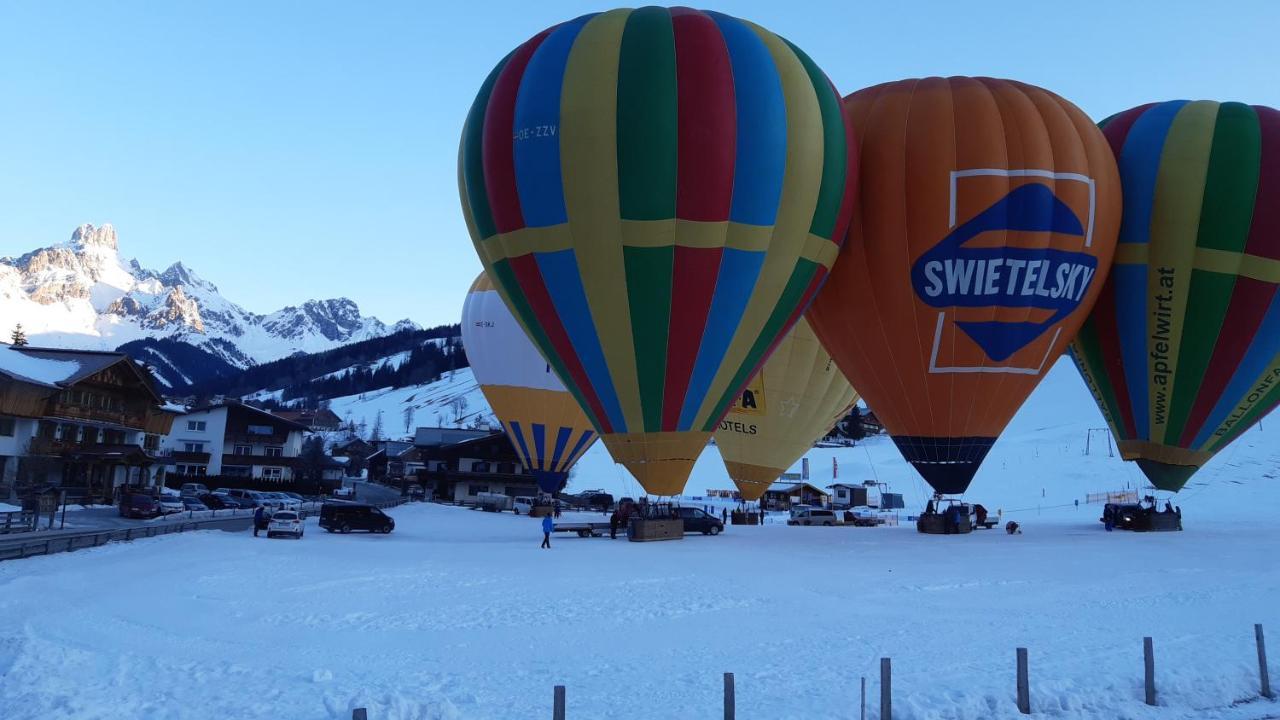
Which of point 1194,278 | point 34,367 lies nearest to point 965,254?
point 1194,278

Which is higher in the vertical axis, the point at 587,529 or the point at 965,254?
the point at 965,254

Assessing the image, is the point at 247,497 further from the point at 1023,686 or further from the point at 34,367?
the point at 1023,686

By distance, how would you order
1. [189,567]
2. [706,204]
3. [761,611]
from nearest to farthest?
1. [761,611]
2. [189,567]
3. [706,204]

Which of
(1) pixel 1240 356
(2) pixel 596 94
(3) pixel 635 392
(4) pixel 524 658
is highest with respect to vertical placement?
(2) pixel 596 94

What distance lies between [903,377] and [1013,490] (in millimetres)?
49187

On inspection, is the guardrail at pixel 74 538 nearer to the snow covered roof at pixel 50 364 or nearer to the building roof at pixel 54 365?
the building roof at pixel 54 365

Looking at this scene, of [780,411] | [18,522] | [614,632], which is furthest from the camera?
[780,411]

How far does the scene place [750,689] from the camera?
10367mm

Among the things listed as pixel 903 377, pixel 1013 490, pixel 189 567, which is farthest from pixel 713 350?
pixel 1013 490

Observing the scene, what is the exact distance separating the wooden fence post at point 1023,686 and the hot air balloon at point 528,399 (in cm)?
3193

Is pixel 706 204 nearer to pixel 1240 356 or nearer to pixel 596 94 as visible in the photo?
pixel 596 94

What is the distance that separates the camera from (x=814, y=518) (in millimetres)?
43031

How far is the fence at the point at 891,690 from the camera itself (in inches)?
315

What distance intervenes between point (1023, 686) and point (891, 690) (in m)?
1.35
